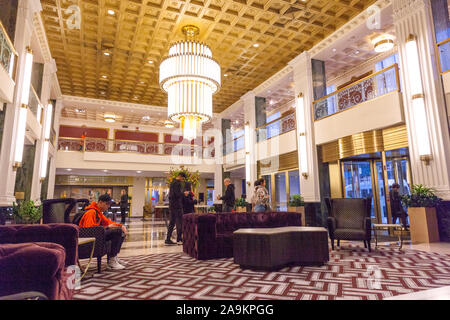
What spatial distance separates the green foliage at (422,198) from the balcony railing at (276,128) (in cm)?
485

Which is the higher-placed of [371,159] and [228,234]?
[371,159]

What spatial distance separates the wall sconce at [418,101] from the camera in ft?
18.3

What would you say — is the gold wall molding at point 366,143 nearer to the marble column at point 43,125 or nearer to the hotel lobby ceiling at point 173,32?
the hotel lobby ceiling at point 173,32

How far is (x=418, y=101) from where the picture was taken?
5.72m

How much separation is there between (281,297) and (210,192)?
17.0m

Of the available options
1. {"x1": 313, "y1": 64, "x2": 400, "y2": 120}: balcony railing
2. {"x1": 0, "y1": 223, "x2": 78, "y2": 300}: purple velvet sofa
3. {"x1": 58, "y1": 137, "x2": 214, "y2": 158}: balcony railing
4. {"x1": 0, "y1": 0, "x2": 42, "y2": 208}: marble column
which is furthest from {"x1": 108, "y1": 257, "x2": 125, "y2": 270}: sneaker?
{"x1": 58, "y1": 137, "x2": 214, "y2": 158}: balcony railing

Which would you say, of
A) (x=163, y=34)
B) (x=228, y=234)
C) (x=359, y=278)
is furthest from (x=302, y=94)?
(x=359, y=278)

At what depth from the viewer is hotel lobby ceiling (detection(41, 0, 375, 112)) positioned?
6.81 metres

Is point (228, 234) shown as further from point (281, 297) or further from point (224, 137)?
point (224, 137)

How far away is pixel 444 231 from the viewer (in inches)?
211

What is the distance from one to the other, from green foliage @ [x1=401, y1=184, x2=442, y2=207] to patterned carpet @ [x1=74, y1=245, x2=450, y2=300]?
55.9 inches

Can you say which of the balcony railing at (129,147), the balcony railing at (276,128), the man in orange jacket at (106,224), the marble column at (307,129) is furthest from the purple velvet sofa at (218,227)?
the balcony railing at (129,147)

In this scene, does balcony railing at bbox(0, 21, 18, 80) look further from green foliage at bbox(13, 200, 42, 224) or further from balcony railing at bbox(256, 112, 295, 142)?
balcony railing at bbox(256, 112, 295, 142)

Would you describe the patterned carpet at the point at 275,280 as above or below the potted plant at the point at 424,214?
below
